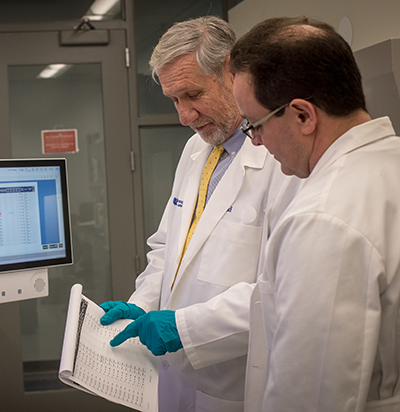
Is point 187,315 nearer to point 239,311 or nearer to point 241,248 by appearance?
point 239,311

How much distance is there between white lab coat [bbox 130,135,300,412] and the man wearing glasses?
291 millimetres

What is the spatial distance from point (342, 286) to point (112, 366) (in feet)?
2.00

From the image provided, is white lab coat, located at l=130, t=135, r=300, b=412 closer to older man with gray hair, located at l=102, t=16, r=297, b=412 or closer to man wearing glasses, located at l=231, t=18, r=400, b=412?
older man with gray hair, located at l=102, t=16, r=297, b=412

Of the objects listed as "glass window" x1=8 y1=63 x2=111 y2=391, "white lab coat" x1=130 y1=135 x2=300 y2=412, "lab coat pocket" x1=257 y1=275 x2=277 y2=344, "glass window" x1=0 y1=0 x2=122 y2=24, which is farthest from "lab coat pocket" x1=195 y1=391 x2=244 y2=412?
"glass window" x1=0 y1=0 x2=122 y2=24

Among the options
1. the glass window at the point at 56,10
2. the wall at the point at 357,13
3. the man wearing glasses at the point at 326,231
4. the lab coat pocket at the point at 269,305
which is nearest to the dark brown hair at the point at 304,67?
the man wearing glasses at the point at 326,231

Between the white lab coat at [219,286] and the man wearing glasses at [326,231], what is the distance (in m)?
A: 0.29

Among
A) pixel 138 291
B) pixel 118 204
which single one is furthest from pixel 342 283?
pixel 118 204

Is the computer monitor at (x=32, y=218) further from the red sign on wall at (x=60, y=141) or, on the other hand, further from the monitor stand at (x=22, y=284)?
the red sign on wall at (x=60, y=141)

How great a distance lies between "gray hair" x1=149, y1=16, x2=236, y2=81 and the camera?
47.2 inches

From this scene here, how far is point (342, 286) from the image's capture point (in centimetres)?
59

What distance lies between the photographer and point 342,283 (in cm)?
59

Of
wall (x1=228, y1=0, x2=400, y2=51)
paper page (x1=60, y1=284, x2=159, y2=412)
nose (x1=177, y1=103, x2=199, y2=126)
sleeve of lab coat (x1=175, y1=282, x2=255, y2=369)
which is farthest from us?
wall (x1=228, y1=0, x2=400, y2=51)

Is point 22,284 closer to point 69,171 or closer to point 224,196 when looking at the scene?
point 224,196

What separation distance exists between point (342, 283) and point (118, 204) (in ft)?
6.62
